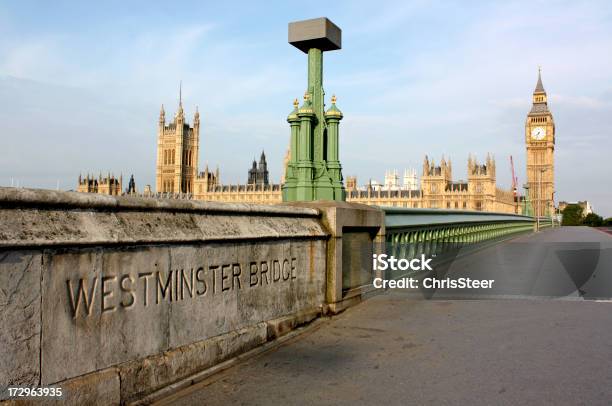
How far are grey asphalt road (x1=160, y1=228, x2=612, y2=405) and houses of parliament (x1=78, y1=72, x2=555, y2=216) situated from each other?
110640 millimetres

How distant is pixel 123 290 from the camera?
145 inches

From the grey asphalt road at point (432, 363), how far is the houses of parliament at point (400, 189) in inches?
4356

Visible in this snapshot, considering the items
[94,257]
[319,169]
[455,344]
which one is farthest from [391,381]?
[319,169]

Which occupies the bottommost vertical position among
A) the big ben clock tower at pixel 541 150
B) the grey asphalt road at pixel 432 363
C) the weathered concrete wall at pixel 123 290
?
the grey asphalt road at pixel 432 363

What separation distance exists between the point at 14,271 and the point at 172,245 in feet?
4.19

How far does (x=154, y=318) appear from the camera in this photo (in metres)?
3.92

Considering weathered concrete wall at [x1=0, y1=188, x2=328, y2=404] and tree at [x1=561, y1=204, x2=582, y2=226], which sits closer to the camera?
weathered concrete wall at [x1=0, y1=188, x2=328, y2=404]

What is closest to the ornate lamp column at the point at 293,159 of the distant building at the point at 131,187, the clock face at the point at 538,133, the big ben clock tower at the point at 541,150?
the big ben clock tower at the point at 541,150

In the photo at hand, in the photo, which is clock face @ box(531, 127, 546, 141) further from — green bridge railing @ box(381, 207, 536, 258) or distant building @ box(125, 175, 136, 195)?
green bridge railing @ box(381, 207, 536, 258)

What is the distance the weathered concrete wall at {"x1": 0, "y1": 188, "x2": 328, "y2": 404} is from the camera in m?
3.07

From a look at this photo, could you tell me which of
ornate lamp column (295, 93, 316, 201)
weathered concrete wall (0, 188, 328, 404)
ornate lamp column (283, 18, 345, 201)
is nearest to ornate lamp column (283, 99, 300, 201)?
ornate lamp column (283, 18, 345, 201)

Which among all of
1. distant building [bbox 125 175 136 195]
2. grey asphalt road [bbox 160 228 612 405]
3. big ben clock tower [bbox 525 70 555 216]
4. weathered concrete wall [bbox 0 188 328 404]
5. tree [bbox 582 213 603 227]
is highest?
big ben clock tower [bbox 525 70 555 216]

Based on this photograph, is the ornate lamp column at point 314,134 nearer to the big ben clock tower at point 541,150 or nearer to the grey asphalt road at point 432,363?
the grey asphalt road at point 432,363

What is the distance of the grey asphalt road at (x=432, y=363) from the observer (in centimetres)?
390
